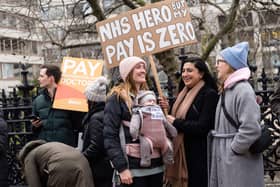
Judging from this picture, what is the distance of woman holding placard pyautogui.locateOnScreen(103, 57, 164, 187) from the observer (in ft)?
12.9

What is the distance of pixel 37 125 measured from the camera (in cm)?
556

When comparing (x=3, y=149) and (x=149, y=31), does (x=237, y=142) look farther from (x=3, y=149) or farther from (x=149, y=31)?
(x=3, y=149)

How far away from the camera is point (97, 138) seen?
4.38 metres

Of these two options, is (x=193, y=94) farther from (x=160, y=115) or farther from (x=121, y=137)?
(x=121, y=137)

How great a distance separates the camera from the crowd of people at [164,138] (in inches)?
155

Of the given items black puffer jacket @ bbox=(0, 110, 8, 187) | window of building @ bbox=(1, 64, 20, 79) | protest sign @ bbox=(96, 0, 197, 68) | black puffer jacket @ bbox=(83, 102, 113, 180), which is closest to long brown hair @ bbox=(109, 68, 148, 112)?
black puffer jacket @ bbox=(83, 102, 113, 180)

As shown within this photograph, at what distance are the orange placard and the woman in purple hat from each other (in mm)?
1922

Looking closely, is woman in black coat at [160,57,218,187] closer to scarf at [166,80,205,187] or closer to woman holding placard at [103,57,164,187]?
scarf at [166,80,205,187]

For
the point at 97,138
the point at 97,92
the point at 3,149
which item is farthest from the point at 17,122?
the point at 97,138

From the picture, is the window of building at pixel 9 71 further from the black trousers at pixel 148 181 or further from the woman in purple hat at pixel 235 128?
the woman in purple hat at pixel 235 128

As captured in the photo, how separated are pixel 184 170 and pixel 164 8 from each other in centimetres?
170

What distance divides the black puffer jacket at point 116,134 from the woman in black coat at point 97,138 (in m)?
0.35

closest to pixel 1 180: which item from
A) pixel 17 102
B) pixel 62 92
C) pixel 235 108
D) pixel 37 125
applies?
pixel 37 125

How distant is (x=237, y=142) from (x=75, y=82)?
102 inches
